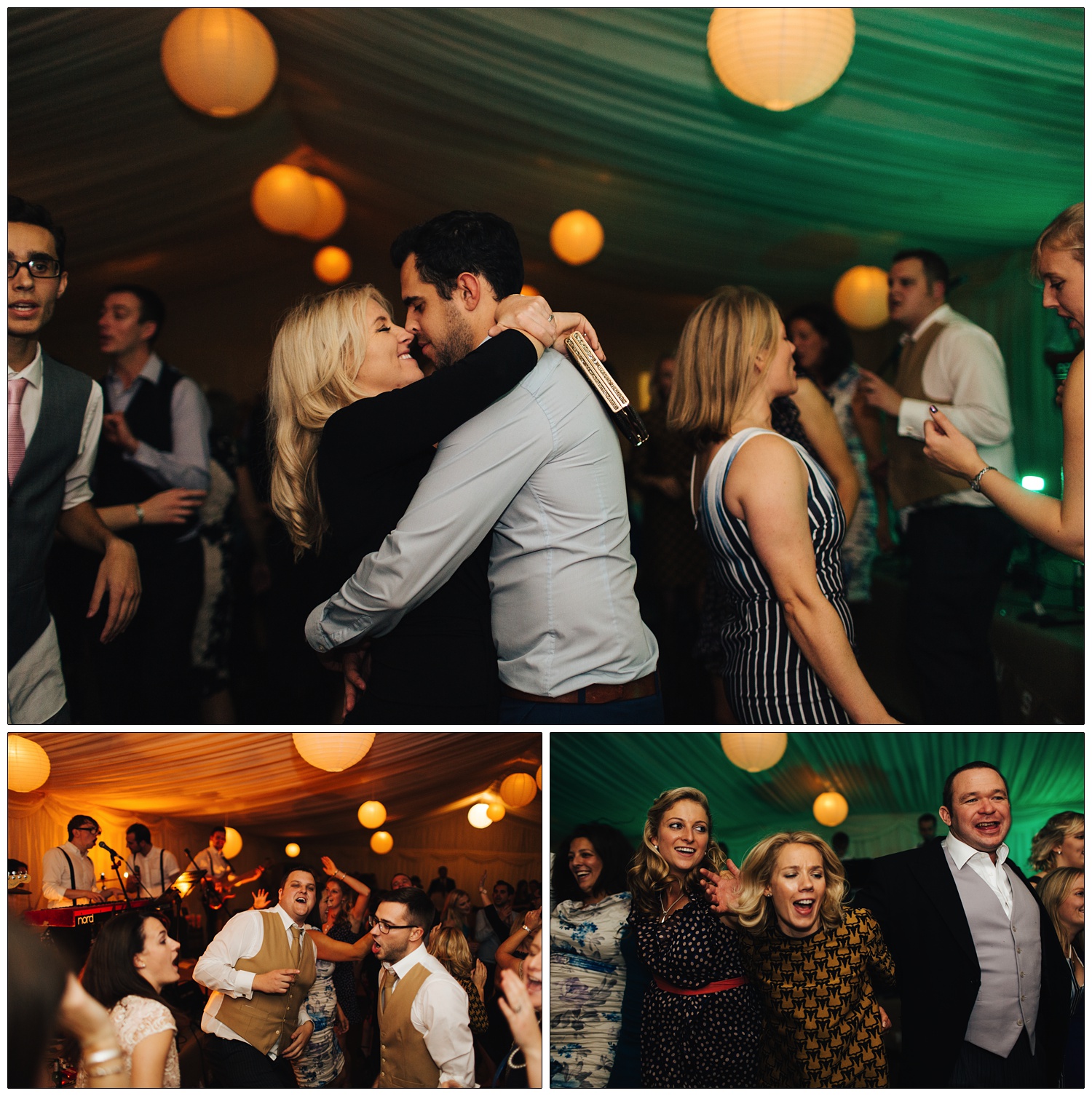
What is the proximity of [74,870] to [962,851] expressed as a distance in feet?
5.36

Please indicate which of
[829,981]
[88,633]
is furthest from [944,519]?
[88,633]

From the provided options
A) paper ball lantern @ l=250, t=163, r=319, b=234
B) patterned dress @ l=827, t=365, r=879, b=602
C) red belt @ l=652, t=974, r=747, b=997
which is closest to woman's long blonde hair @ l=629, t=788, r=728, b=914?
red belt @ l=652, t=974, r=747, b=997

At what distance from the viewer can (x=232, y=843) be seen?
1604mm

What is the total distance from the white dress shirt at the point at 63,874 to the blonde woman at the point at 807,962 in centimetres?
112

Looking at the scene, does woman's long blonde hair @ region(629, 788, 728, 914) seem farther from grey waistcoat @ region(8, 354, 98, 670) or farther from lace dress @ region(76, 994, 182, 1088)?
grey waistcoat @ region(8, 354, 98, 670)

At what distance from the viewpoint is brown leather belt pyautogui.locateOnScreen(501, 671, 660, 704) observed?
5.32ft

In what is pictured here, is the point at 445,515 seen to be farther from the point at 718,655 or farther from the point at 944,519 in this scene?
the point at 944,519

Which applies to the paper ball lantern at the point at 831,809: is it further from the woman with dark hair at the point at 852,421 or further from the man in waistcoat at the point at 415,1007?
the woman with dark hair at the point at 852,421

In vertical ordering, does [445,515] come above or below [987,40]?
below

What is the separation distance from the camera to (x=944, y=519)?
2.67 m

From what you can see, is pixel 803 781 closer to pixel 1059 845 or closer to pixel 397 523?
pixel 1059 845

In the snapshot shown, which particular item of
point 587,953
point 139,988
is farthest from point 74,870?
point 587,953

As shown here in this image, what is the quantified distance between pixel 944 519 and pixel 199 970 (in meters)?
2.27

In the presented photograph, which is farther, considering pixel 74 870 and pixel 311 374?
pixel 311 374
